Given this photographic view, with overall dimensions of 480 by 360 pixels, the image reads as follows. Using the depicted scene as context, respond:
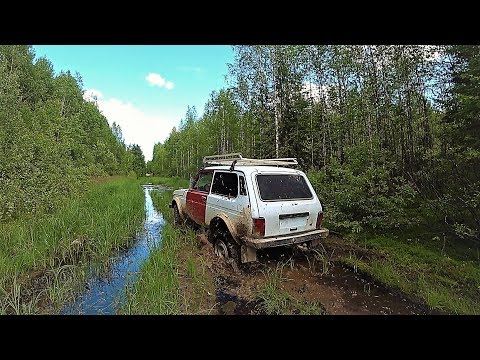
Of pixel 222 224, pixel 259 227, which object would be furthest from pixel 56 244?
pixel 259 227

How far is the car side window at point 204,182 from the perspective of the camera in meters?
6.61

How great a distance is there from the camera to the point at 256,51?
15617 mm

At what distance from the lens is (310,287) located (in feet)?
15.1

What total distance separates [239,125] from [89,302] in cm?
1931

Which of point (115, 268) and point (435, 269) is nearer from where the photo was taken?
point (435, 269)

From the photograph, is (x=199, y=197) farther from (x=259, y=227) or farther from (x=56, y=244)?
(x=56, y=244)

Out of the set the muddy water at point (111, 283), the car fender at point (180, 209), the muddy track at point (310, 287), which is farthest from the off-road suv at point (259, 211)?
the car fender at point (180, 209)

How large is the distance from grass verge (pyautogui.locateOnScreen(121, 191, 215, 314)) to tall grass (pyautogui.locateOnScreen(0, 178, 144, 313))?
1.14m

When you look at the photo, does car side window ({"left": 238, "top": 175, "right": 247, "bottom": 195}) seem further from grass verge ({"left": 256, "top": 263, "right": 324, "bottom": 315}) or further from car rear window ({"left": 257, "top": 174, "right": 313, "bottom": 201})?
grass verge ({"left": 256, "top": 263, "right": 324, "bottom": 315})

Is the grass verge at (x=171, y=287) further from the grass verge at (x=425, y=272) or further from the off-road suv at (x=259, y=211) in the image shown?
the grass verge at (x=425, y=272)

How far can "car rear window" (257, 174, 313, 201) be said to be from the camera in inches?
198

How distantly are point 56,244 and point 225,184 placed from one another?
373 cm

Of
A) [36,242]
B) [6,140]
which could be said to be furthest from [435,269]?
[6,140]
